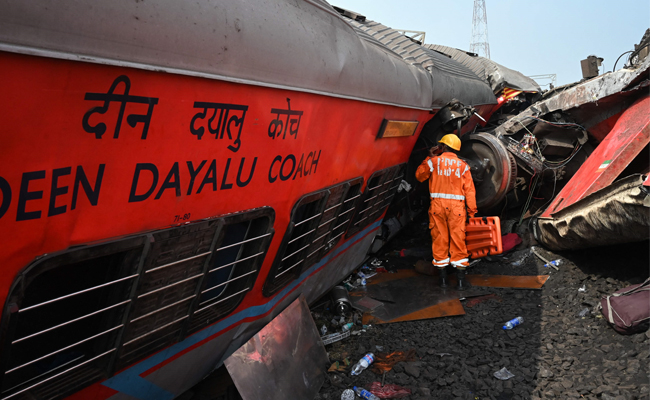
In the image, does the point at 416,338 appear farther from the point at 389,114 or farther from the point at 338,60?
the point at 338,60

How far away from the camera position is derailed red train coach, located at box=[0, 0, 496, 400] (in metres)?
1.40

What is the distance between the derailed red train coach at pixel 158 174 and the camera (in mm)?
1396

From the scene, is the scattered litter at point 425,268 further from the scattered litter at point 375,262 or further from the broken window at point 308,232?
the broken window at point 308,232

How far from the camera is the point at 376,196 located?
5234 mm

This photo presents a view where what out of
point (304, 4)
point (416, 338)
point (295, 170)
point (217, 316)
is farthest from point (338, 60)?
point (416, 338)

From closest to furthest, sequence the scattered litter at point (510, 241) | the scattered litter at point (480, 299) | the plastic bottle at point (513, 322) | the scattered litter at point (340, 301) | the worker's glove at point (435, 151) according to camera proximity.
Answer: the plastic bottle at point (513, 322) → the scattered litter at point (340, 301) → the scattered litter at point (480, 299) → the worker's glove at point (435, 151) → the scattered litter at point (510, 241)

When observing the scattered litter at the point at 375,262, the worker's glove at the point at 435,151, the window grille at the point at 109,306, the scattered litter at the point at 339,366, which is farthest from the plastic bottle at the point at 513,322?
the window grille at the point at 109,306

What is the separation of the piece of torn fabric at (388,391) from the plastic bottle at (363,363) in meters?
0.20

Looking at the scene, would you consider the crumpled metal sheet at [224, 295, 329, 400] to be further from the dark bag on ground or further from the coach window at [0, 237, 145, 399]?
the dark bag on ground

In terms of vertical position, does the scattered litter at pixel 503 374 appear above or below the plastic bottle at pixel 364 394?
above

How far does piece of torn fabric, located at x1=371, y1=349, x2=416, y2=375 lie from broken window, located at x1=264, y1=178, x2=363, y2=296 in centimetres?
104

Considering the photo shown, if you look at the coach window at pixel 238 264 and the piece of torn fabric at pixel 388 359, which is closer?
the coach window at pixel 238 264

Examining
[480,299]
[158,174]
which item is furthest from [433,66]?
[158,174]

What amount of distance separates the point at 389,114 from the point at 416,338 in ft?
7.30
